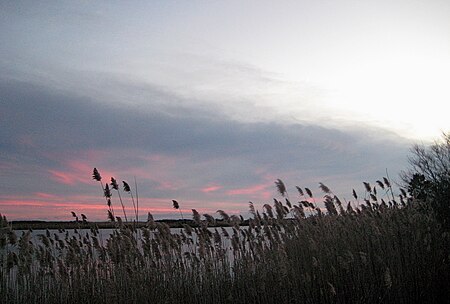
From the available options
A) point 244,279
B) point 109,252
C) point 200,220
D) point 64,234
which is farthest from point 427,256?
point 64,234

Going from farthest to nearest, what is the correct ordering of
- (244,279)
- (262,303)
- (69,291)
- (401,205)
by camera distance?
1. (401,205)
2. (69,291)
3. (244,279)
4. (262,303)

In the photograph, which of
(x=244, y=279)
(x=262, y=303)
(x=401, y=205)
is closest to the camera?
(x=262, y=303)

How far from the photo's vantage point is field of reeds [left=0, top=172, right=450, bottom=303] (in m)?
6.86

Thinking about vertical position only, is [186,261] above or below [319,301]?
above

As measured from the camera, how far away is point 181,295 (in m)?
7.27

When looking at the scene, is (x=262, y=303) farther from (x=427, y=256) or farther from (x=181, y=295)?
(x=427, y=256)

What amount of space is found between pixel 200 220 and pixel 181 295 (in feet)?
3.90

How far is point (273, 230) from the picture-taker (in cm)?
785

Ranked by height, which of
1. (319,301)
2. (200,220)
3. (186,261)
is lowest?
(319,301)

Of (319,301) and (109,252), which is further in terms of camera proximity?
(109,252)

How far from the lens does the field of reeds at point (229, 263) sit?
6.86 metres

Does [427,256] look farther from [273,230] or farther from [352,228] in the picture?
[273,230]

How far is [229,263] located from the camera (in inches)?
308

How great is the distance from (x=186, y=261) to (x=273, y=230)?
1.54 metres
